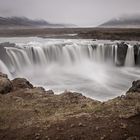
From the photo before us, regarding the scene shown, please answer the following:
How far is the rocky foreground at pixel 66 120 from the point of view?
8.25 meters

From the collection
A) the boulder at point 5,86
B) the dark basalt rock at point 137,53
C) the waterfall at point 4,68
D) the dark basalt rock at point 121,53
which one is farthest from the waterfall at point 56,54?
the boulder at point 5,86

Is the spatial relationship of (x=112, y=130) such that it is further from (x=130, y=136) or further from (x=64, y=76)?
(x=64, y=76)

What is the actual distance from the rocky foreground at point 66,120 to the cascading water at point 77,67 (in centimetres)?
1089

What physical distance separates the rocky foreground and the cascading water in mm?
10887

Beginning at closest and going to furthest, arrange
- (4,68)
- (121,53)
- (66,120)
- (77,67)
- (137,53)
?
(66,120) → (4,68) → (77,67) → (137,53) → (121,53)

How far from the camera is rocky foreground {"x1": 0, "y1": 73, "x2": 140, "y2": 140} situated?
8253 millimetres

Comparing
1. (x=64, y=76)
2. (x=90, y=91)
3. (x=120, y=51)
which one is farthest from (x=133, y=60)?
(x=90, y=91)

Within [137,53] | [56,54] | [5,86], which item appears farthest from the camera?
[137,53]

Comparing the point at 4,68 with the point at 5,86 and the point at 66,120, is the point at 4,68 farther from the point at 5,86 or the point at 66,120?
the point at 66,120

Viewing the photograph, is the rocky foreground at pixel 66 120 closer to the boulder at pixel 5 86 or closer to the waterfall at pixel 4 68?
the boulder at pixel 5 86

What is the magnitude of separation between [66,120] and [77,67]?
26596 mm

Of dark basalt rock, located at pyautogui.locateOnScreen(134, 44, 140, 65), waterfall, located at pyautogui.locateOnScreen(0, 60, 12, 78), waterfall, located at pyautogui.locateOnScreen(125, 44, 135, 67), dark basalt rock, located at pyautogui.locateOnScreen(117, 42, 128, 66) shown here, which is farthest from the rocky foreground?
dark basalt rock, located at pyautogui.locateOnScreen(134, 44, 140, 65)

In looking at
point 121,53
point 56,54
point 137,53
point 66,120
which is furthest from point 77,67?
point 66,120

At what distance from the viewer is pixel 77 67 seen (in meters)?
36.0
